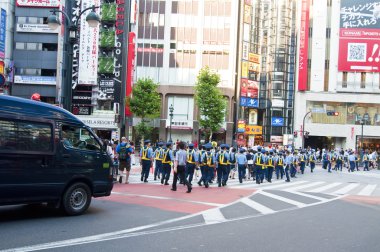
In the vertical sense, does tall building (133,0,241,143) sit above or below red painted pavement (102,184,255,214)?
above

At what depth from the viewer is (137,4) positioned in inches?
2044

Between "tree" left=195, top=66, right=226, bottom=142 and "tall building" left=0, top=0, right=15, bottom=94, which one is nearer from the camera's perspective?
"tree" left=195, top=66, right=226, bottom=142

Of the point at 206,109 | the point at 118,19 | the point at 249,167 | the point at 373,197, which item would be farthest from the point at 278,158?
the point at 118,19

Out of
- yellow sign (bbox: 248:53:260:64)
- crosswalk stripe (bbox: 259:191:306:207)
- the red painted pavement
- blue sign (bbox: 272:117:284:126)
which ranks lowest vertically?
crosswalk stripe (bbox: 259:191:306:207)

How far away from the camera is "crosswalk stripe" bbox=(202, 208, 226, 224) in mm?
9988

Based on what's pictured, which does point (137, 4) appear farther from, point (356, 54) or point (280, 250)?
point (280, 250)

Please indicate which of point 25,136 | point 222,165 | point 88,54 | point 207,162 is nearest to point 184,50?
point 88,54

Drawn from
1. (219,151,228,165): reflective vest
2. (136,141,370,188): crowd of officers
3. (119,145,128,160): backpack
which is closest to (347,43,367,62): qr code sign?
(136,141,370,188): crowd of officers

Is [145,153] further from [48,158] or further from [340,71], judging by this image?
[340,71]

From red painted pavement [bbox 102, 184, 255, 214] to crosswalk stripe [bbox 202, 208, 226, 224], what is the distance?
0.32 m

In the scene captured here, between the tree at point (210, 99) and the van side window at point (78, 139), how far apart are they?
118 feet

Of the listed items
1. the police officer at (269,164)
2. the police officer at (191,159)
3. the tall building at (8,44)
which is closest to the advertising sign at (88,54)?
the tall building at (8,44)

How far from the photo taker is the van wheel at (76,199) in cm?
978

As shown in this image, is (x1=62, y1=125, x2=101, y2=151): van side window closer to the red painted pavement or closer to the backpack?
the red painted pavement
